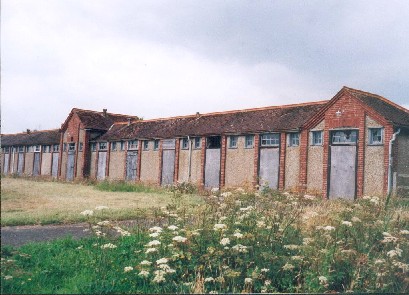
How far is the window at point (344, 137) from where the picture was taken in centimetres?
1811

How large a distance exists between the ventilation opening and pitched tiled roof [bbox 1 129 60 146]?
793 inches

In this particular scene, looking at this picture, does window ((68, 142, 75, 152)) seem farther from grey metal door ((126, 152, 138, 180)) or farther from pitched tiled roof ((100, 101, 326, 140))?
grey metal door ((126, 152, 138, 180))

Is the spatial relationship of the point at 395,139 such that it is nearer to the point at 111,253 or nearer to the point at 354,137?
the point at 354,137

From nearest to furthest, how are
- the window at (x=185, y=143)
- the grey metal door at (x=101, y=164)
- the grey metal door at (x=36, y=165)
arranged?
1. the window at (x=185, y=143)
2. the grey metal door at (x=101, y=164)
3. the grey metal door at (x=36, y=165)

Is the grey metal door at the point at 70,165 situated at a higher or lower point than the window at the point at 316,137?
lower

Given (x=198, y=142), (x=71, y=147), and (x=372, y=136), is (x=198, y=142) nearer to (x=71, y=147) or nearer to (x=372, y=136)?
(x=372, y=136)

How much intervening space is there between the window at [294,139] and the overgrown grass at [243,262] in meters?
13.5

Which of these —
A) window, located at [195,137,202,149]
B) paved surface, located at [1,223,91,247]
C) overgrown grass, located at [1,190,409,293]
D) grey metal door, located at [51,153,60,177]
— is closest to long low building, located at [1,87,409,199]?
window, located at [195,137,202,149]

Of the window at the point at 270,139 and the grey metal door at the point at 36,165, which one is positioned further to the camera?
the grey metal door at the point at 36,165

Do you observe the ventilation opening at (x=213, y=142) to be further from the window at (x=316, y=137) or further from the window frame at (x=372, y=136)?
the window frame at (x=372, y=136)

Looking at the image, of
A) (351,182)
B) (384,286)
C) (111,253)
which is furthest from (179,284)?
(351,182)

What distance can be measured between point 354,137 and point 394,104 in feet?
13.4

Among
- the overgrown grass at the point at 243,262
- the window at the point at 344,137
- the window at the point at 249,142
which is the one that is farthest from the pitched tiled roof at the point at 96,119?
the overgrown grass at the point at 243,262

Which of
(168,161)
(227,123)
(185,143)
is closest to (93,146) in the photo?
(168,161)
